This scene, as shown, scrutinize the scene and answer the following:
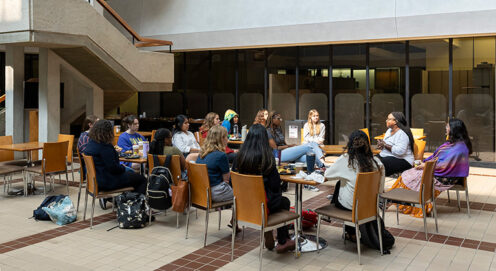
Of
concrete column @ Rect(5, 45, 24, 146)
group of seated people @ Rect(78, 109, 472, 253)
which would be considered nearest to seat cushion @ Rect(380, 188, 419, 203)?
group of seated people @ Rect(78, 109, 472, 253)

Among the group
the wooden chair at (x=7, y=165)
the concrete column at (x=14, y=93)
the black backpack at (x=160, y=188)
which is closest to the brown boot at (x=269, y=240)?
the black backpack at (x=160, y=188)

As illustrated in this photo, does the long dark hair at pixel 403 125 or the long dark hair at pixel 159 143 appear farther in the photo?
the long dark hair at pixel 403 125

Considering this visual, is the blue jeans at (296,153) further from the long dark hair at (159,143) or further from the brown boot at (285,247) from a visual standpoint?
the brown boot at (285,247)

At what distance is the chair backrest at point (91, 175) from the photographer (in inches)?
270

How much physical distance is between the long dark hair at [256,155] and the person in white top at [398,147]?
11.3ft

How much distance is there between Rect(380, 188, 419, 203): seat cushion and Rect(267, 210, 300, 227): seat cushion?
5.37 ft

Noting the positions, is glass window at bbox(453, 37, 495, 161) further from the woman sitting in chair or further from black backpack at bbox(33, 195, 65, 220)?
black backpack at bbox(33, 195, 65, 220)

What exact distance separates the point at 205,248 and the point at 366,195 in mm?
2039

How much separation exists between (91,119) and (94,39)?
A: 318 centimetres

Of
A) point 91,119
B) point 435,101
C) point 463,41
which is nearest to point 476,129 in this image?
point 435,101

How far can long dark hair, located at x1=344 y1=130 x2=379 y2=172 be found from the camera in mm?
5602

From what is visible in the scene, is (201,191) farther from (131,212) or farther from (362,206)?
(362,206)

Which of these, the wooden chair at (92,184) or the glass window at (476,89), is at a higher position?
the glass window at (476,89)

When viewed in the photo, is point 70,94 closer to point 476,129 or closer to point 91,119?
point 91,119
